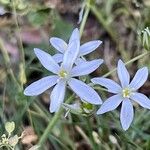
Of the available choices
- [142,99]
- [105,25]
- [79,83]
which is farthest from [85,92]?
[105,25]

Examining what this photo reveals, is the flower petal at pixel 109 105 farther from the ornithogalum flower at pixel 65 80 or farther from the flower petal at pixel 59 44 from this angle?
the flower petal at pixel 59 44

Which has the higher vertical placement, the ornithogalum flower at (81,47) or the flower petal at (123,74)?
the ornithogalum flower at (81,47)

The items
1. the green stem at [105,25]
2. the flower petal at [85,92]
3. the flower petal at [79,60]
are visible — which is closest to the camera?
the flower petal at [85,92]

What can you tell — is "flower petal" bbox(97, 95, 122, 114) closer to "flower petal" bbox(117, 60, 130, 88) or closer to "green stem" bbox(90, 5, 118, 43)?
"flower petal" bbox(117, 60, 130, 88)

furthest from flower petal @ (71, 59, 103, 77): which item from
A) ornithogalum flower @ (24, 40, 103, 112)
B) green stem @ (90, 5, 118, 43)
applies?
green stem @ (90, 5, 118, 43)

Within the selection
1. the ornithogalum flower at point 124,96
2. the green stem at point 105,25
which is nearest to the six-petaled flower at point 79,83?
the ornithogalum flower at point 124,96

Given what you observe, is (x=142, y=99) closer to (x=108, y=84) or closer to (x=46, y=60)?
(x=108, y=84)

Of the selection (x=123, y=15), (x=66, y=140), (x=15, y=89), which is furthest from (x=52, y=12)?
(x=123, y=15)

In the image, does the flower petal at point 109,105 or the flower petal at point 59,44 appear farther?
the flower petal at point 59,44
